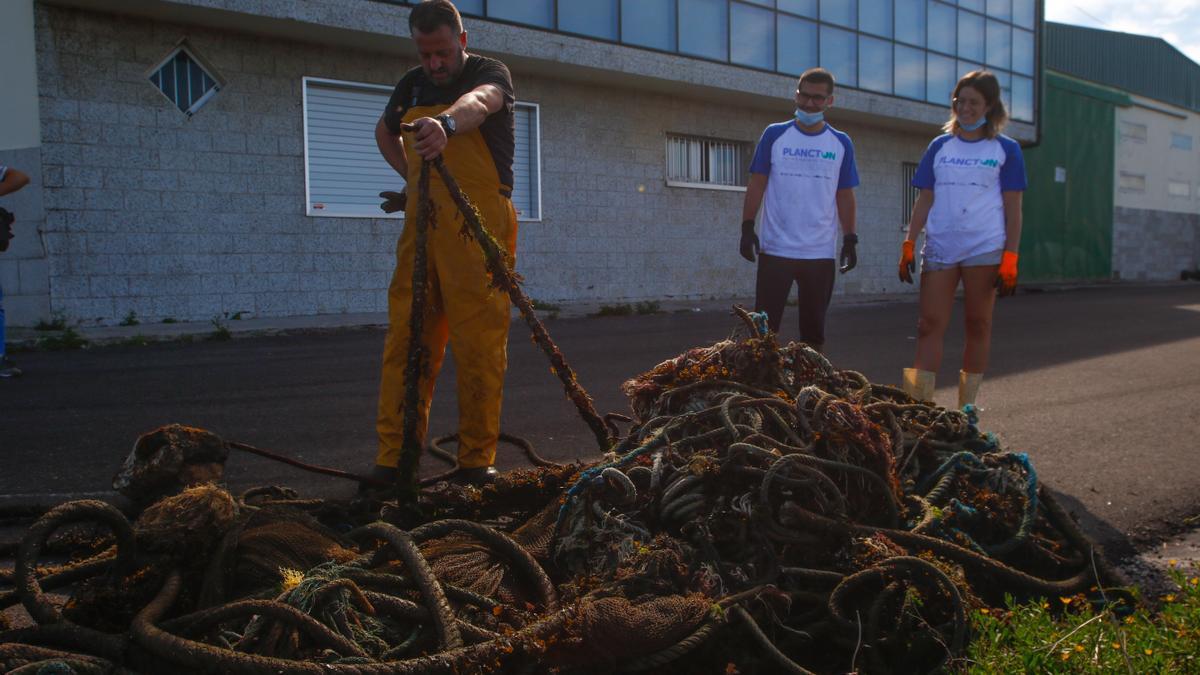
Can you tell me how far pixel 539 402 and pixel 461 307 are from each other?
9.28 ft

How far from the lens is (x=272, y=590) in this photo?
2.39 m

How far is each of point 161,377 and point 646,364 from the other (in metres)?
4.11

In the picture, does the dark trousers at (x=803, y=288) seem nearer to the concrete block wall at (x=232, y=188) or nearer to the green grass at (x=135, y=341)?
the green grass at (x=135, y=341)

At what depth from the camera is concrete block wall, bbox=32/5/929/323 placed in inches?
460

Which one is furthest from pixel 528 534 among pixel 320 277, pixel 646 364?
pixel 320 277

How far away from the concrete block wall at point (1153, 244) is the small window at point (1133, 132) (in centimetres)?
248

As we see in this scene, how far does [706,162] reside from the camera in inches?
749

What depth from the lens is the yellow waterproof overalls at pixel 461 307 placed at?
3.73 m

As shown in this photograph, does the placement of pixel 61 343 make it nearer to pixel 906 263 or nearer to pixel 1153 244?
pixel 906 263

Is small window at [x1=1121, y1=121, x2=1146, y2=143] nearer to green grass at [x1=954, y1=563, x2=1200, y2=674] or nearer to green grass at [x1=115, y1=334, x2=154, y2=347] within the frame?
green grass at [x1=115, y1=334, x2=154, y2=347]

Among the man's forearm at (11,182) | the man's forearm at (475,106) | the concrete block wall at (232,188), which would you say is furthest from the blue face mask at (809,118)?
the concrete block wall at (232,188)

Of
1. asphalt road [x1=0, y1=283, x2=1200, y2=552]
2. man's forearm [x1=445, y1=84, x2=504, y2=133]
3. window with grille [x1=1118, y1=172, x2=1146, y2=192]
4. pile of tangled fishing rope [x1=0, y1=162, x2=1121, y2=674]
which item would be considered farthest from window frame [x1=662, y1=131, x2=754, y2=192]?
window with grille [x1=1118, y1=172, x2=1146, y2=192]

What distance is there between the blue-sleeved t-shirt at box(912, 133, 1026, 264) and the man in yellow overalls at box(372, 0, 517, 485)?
2936 mm

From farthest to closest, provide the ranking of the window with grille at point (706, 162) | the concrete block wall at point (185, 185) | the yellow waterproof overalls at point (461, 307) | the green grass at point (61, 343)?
the window with grille at point (706, 162) → the concrete block wall at point (185, 185) → the green grass at point (61, 343) → the yellow waterproof overalls at point (461, 307)
